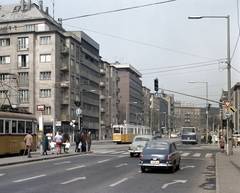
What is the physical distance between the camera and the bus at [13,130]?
25.5m

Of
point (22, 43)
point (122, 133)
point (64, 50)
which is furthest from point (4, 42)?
point (122, 133)

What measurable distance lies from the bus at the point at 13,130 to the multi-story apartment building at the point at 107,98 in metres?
68.6

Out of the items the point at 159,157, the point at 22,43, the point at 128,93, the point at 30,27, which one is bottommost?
the point at 159,157

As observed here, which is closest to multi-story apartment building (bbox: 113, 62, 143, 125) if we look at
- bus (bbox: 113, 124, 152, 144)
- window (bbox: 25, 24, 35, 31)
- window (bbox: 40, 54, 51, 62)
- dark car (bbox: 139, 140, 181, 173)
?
window (bbox: 40, 54, 51, 62)

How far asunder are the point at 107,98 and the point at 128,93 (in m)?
23.2

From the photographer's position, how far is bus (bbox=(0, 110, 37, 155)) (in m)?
25.5

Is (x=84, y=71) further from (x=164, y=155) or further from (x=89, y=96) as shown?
(x=164, y=155)

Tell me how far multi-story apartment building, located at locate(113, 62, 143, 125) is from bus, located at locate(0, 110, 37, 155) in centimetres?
9360

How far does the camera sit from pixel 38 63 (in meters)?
71.2

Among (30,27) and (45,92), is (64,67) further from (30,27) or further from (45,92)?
(30,27)

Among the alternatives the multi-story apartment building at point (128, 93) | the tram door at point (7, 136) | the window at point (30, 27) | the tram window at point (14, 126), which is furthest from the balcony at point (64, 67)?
the multi-story apartment building at point (128, 93)

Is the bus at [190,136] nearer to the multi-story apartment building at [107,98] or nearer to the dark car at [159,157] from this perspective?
the multi-story apartment building at [107,98]

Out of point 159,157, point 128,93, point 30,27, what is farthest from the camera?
point 128,93

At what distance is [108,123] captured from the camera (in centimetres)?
10569
